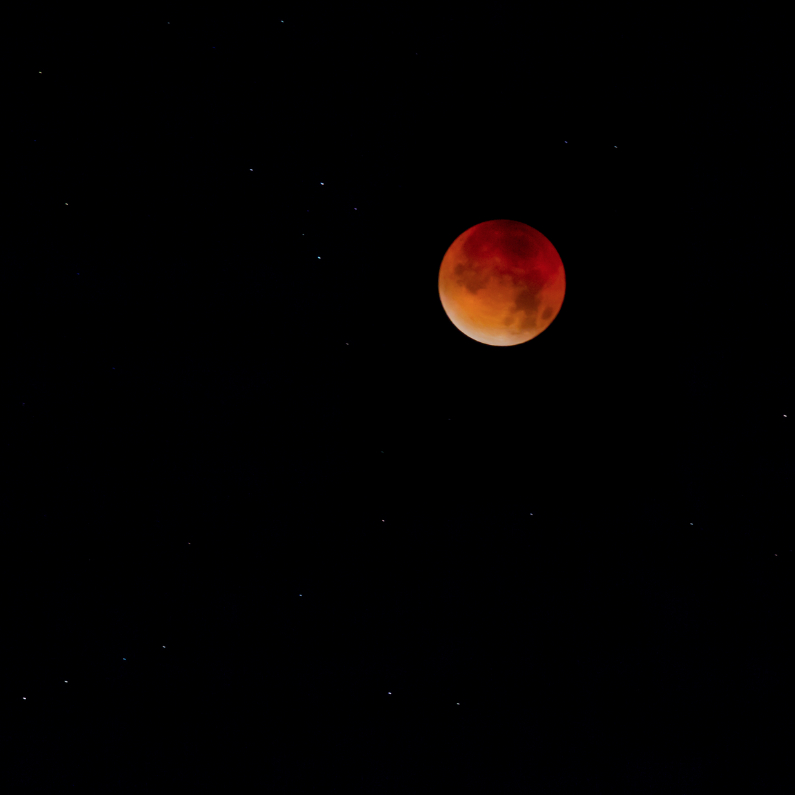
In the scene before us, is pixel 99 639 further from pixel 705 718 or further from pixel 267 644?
pixel 705 718

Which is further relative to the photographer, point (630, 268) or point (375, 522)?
point (375, 522)

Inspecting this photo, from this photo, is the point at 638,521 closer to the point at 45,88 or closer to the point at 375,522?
the point at 375,522

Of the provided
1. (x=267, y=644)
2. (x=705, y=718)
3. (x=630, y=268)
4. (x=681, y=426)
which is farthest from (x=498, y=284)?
(x=705, y=718)

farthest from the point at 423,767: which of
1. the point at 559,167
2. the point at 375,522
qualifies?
the point at 559,167

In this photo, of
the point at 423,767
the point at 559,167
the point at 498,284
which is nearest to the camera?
the point at 498,284

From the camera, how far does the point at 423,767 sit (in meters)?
1.92

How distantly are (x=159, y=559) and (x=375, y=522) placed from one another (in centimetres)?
79

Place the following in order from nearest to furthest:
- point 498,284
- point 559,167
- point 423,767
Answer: point 498,284, point 559,167, point 423,767

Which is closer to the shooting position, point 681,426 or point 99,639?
point 681,426

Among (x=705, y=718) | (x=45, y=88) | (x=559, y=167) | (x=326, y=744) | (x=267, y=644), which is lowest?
(x=705, y=718)

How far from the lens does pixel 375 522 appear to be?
75.8 inches

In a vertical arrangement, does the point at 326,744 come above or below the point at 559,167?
below

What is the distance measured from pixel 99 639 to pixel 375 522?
1107mm

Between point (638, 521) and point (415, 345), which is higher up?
point (415, 345)
